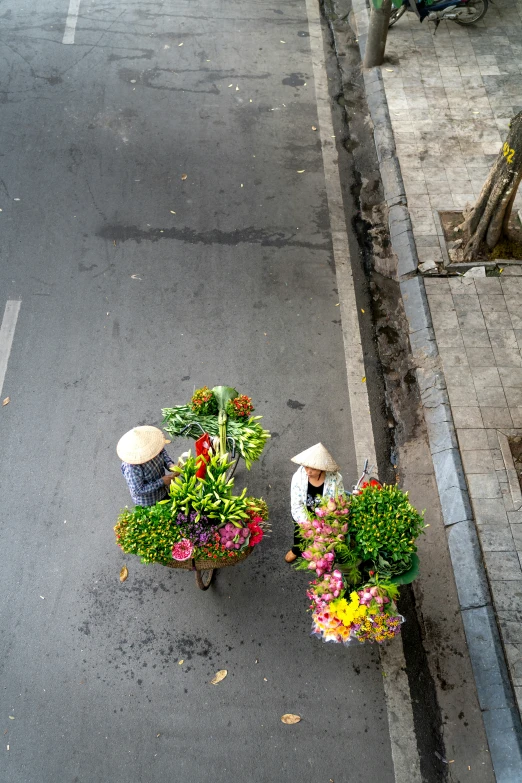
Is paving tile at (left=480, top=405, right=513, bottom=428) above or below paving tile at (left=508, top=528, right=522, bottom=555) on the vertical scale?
above

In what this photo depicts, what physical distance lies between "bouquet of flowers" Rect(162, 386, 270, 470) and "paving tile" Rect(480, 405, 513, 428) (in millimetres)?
2389

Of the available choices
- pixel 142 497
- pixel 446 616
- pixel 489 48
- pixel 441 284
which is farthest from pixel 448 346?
pixel 489 48

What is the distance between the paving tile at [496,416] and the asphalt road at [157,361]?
131cm

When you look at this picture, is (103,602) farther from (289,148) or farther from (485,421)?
(289,148)

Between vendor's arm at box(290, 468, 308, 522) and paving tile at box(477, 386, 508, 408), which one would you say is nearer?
vendor's arm at box(290, 468, 308, 522)

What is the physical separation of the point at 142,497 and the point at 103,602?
1007 millimetres

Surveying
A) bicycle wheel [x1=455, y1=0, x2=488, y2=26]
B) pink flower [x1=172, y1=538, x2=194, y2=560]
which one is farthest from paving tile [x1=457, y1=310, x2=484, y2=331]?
bicycle wheel [x1=455, y1=0, x2=488, y2=26]

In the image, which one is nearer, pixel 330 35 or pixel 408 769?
pixel 408 769

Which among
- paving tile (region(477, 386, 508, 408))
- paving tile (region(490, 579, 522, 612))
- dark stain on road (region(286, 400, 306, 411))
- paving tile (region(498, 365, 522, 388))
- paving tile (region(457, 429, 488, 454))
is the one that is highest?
paving tile (region(498, 365, 522, 388))

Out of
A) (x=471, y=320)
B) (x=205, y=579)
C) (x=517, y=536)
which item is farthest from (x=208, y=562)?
(x=471, y=320)

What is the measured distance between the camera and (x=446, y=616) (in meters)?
5.09

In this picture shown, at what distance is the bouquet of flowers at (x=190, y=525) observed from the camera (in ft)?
13.5

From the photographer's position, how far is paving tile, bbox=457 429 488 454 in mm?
5809

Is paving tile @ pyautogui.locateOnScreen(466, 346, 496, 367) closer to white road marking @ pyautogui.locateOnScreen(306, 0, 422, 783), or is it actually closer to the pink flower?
white road marking @ pyautogui.locateOnScreen(306, 0, 422, 783)
